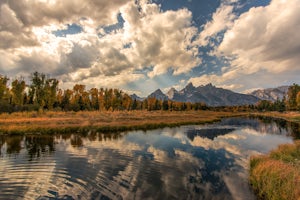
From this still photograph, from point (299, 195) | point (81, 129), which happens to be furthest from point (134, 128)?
point (299, 195)

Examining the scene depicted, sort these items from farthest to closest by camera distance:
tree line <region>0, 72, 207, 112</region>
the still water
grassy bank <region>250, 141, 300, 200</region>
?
1. tree line <region>0, 72, 207, 112</region>
2. the still water
3. grassy bank <region>250, 141, 300, 200</region>

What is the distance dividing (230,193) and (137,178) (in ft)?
20.7

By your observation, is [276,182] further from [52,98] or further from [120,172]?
[52,98]

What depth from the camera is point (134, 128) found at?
130 feet

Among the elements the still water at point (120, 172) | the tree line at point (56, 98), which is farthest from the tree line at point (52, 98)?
the still water at point (120, 172)

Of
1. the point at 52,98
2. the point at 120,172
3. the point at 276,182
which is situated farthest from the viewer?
the point at 52,98

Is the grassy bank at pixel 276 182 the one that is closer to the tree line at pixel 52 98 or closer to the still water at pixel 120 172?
the still water at pixel 120 172

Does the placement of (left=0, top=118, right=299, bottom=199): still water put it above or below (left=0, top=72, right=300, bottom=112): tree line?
below

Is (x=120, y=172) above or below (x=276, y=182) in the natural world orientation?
below

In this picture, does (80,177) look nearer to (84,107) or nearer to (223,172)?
(223,172)

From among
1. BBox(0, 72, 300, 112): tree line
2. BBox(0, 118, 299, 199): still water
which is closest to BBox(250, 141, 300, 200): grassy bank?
BBox(0, 118, 299, 199): still water

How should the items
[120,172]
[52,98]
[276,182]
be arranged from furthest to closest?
[52,98], [120,172], [276,182]

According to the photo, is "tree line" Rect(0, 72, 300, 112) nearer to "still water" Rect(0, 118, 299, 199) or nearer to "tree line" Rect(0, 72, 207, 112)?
"tree line" Rect(0, 72, 207, 112)

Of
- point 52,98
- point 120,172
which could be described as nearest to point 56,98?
point 52,98
